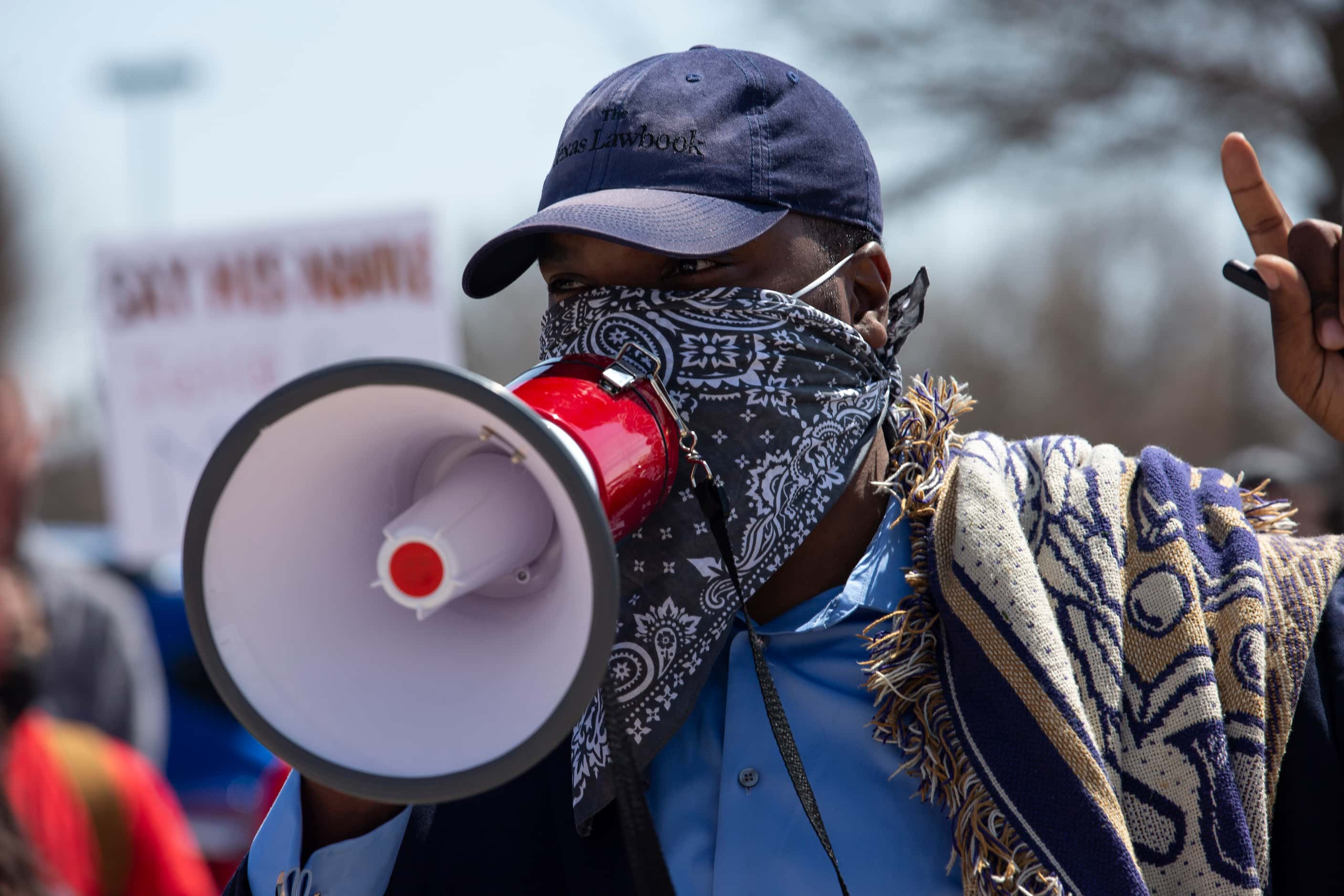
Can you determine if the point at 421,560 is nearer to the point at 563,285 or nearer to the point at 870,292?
the point at 563,285

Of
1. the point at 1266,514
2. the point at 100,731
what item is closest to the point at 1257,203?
the point at 1266,514

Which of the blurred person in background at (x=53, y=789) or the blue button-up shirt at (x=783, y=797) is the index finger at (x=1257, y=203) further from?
the blurred person in background at (x=53, y=789)

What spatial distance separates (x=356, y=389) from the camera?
1.30m

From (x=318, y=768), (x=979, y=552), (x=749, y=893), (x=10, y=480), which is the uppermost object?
(x=979, y=552)

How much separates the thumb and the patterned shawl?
0.72 ft

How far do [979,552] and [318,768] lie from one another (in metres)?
0.84

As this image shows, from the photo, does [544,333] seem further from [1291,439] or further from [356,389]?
[1291,439]

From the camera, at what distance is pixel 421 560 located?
1.36m

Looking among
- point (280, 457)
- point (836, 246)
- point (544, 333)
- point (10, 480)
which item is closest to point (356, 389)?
point (280, 457)

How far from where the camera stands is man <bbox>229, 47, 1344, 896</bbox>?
1.59 meters

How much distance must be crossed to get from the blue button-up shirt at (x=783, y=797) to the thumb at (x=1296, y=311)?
573mm

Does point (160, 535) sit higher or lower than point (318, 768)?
lower

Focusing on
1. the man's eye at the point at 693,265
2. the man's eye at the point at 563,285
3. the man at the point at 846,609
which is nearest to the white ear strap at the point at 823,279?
the man at the point at 846,609

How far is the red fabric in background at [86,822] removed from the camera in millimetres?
3148
